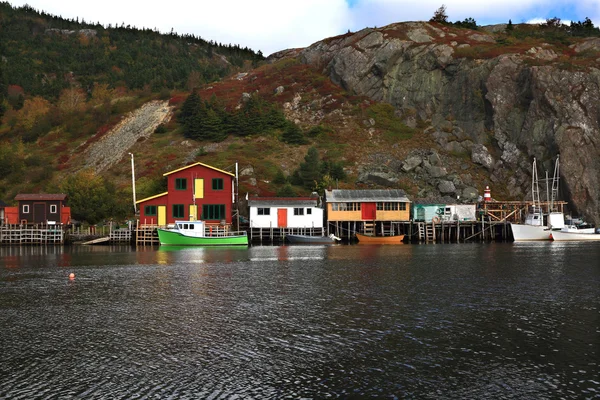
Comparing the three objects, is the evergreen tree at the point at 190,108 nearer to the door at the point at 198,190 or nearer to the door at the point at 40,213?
the door at the point at 198,190

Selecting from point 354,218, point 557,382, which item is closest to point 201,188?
point 354,218

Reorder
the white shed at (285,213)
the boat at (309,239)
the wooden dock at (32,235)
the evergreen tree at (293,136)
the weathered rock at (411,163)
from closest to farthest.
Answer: the wooden dock at (32,235), the boat at (309,239), the white shed at (285,213), the weathered rock at (411,163), the evergreen tree at (293,136)

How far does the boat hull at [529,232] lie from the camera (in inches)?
3339

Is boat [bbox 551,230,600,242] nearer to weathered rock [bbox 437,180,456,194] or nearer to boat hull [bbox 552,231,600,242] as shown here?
boat hull [bbox 552,231,600,242]

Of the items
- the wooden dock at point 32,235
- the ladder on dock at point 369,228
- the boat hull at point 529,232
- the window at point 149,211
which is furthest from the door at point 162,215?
the boat hull at point 529,232

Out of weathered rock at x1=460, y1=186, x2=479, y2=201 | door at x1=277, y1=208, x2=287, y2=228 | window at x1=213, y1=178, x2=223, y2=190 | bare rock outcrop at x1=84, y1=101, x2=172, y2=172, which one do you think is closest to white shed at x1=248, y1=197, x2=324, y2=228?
door at x1=277, y1=208, x2=287, y2=228

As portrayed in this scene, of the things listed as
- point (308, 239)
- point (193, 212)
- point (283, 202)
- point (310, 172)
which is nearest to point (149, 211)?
point (193, 212)

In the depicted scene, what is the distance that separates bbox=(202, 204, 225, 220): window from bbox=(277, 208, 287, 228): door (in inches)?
311

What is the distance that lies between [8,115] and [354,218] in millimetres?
109173

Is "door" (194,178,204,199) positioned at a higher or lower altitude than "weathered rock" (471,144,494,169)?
lower

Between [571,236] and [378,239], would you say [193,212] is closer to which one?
[378,239]

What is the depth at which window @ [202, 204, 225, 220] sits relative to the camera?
265 ft

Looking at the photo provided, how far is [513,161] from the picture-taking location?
363 feet

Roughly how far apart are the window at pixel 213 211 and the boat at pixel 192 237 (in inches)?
163
